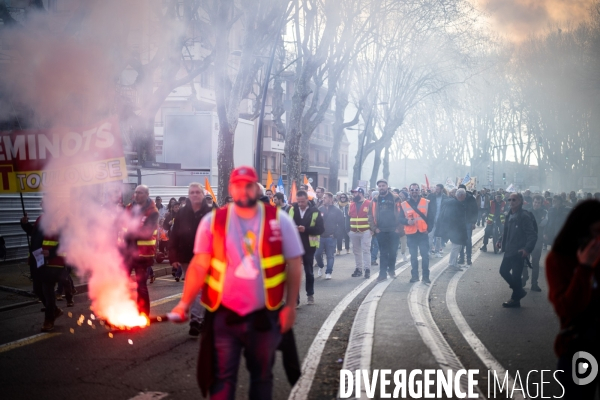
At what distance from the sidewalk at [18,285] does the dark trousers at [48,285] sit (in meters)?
1.92

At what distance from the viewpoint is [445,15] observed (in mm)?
26375

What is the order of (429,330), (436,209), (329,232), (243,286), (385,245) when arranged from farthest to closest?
(436,209)
(329,232)
(385,245)
(429,330)
(243,286)

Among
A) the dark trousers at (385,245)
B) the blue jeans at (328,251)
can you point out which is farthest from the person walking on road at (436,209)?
the dark trousers at (385,245)

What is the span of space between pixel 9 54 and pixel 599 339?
11463mm

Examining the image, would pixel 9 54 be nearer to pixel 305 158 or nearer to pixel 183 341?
pixel 183 341

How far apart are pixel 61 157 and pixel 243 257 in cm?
779

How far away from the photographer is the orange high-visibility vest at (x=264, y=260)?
3.51m

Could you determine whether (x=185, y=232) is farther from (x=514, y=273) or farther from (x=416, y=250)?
(x=416, y=250)

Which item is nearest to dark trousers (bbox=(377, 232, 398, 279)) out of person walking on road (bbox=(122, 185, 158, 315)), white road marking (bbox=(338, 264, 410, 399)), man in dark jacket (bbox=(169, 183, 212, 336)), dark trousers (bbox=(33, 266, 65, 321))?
white road marking (bbox=(338, 264, 410, 399))

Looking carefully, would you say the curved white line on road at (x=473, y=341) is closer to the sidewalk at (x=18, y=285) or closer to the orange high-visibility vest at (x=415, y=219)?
the orange high-visibility vest at (x=415, y=219)

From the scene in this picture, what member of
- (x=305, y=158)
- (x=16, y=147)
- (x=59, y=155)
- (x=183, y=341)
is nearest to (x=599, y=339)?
(x=183, y=341)

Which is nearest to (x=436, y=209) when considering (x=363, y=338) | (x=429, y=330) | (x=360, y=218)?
(x=360, y=218)

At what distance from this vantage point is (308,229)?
9602 mm

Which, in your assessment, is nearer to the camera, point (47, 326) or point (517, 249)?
point (47, 326)
